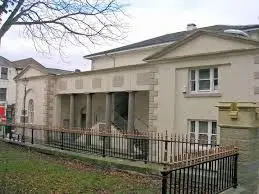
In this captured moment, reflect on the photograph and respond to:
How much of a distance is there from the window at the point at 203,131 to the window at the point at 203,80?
1431 millimetres

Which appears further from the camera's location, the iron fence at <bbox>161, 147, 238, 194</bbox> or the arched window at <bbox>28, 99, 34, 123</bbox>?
the arched window at <bbox>28, 99, 34, 123</bbox>

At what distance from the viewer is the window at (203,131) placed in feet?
52.3

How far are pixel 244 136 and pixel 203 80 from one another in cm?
919

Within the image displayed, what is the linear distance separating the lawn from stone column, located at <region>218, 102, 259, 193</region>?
243cm

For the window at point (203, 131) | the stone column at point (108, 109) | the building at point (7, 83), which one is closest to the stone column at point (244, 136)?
the window at point (203, 131)

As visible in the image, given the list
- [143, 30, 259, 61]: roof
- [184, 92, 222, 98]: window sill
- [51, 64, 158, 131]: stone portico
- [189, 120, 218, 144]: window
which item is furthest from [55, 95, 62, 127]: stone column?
[189, 120, 218, 144]: window

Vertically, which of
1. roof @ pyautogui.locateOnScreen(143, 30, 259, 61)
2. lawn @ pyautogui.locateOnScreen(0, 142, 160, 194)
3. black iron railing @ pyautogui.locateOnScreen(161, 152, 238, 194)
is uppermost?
roof @ pyautogui.locateOnScreen(143, 30, 259, 61)

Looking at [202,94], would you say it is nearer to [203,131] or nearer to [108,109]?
[203,131]

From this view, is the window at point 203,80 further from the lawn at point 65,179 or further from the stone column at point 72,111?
the stone column at point 72,111

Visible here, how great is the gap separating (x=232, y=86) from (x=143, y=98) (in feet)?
26.1

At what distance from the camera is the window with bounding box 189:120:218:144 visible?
52.3 feet

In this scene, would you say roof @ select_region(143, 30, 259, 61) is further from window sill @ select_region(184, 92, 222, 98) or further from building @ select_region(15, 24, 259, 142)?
window sill @ select_region(184, 92, 222, 98)

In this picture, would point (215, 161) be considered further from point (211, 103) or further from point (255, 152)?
point (211, 103)

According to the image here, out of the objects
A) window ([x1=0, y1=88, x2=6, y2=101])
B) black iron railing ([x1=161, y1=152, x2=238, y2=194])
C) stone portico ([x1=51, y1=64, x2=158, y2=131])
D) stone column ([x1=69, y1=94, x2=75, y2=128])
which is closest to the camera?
black iron railing ([x1=161, y1=152, x2=238, y2=194])
